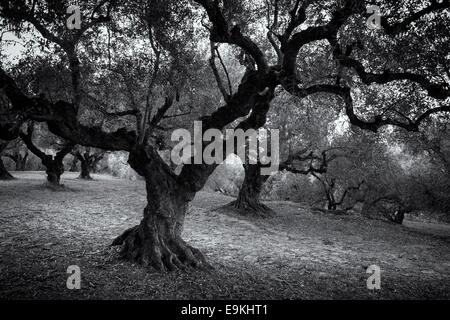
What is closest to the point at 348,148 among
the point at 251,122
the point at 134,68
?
the point at 251,122

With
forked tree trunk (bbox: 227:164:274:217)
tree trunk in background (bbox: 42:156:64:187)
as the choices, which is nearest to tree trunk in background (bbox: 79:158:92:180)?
tree trunk in background (bbox: 42:156:64:187)

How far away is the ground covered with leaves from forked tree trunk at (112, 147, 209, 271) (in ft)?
1.63

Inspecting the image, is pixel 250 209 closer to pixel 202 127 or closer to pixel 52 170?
pixel 202 127

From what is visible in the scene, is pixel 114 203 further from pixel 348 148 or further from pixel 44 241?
pixel 348 148

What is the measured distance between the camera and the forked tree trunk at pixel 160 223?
30.2ft

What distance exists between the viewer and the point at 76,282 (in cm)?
737

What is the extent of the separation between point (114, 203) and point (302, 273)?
15.7 meters

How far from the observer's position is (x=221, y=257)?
36.1 ft

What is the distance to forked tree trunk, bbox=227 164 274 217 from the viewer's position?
70.8ft

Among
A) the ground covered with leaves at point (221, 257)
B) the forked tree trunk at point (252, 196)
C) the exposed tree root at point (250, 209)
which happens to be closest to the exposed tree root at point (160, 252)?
the ground covered with leaves at point (221, 257)

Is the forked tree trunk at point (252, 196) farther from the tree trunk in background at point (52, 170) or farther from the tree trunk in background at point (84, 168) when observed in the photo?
the tree trunk in background at point (84, 168)

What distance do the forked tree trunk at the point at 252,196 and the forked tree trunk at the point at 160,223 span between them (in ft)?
39.1

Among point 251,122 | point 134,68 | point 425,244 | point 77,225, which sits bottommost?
point 425,244

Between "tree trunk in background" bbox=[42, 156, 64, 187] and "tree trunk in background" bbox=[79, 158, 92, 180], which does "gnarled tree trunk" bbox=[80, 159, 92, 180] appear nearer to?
"tree trunk in background" bbox=[79, 158, 92, 180]
